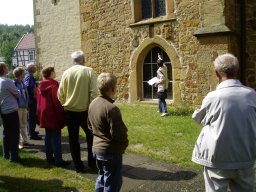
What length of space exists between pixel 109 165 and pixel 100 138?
1.01ft

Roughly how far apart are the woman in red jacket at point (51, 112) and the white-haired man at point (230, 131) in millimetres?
3027

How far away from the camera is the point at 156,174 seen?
16.5ft

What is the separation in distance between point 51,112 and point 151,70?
7337 millimetres

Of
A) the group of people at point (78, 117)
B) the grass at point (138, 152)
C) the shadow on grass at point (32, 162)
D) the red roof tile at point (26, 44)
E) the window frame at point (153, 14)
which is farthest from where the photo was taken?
the red roof tile at point (26, 44)

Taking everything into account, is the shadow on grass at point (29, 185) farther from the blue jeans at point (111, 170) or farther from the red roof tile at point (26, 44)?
A: the red roof tile at point (26, 44)

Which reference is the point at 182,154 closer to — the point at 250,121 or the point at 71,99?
the point at 71,99

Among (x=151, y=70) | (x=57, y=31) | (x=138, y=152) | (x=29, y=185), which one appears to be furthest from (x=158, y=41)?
(x=29, y=185)

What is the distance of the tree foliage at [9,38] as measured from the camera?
74.1 metres

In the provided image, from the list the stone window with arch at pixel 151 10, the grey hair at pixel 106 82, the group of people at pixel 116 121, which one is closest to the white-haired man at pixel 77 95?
the group of people at pixel 116 121

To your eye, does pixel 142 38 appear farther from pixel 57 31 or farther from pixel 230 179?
pixel 230 179

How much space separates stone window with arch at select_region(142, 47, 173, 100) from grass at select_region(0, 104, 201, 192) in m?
2.28

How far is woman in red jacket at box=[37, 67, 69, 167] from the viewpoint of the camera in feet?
17.6

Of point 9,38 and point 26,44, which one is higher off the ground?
point 9,38

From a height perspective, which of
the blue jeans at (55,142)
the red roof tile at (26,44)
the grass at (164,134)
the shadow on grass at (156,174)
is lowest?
the shadow on grass at (156,174)
